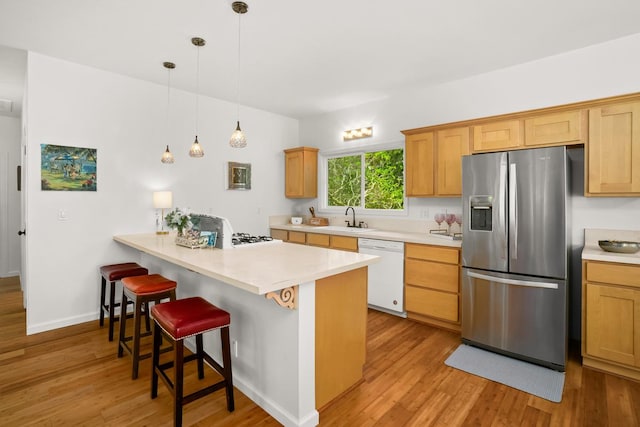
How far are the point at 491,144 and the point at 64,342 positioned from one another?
445 centimetres

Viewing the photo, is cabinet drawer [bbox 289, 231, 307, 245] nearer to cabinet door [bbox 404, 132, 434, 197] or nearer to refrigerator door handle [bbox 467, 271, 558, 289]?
cabinet door [bbox 404, 132, 434, 197]

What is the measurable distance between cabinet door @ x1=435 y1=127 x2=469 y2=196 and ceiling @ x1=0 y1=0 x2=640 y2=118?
699 millimetres

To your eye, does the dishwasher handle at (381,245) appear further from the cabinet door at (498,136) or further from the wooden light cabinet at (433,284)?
the cabinet door at (498,136)

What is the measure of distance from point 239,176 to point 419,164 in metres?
2.54

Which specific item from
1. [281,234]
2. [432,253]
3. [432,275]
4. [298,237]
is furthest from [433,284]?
[281,234]

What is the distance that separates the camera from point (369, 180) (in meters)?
4.76

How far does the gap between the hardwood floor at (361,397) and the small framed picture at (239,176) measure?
8.15ft

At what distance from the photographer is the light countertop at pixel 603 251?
2.35 meters

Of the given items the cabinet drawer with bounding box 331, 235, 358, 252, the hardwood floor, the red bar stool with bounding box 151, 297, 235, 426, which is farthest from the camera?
the cabinet drawer with bounding box 331, 235, 358, 252

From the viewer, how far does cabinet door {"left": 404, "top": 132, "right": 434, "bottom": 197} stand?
363cm

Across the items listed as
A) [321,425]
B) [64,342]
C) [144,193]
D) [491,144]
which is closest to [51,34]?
[144,193]

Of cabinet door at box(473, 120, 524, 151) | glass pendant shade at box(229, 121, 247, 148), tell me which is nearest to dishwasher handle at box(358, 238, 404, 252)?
cabinet door at box(473, 120, 524, 151)

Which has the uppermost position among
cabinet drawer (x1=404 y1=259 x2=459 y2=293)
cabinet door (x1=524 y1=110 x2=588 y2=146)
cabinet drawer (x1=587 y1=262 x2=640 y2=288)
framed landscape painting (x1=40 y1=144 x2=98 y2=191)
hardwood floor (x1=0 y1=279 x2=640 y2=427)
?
cabinet door (x1=524 y1=110 x2=588 y2=146)

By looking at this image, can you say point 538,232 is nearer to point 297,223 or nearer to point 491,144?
point 491,144
